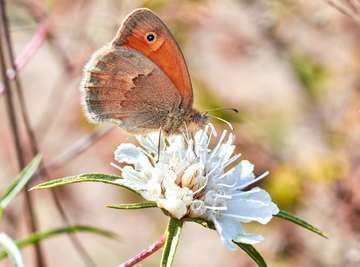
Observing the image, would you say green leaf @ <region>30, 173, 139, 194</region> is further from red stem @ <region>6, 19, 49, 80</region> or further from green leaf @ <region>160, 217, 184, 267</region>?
red stem @ <region>6, 19, 49, 80</region>

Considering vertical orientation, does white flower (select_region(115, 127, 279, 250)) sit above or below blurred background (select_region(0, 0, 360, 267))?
below

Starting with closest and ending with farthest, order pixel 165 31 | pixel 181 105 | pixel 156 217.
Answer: pixel 165 31, pixel 181 105, pixel 156 217

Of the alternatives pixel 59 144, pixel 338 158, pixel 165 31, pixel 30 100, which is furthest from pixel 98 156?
pixel 165 31

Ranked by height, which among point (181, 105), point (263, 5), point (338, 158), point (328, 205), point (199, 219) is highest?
point (263, 5)

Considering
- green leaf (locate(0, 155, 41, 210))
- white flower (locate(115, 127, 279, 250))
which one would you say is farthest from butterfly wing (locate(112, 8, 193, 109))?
green leaf (locate(0, 155, 41, 210))

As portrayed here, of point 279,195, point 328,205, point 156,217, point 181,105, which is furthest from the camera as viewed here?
point 156,217

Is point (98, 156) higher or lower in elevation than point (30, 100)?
lower

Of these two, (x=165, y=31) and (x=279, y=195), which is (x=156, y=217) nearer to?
(x=279, y=195)
